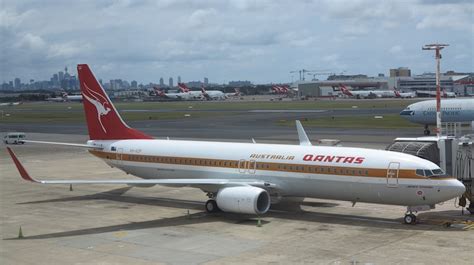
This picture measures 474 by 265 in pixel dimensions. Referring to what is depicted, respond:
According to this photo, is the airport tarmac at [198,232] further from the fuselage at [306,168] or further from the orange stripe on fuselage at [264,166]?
the orange stripe on fuselage at [264,166]

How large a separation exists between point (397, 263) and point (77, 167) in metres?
35.5

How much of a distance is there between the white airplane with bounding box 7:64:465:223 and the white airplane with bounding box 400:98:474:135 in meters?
44.9

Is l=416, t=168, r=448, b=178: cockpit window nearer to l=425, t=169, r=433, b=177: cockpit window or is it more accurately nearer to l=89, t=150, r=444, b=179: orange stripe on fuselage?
l=425, t=169, r=433, b=177: cockpit window

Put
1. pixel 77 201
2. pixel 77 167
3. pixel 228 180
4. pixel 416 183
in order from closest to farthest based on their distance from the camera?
1. pixel 416 183
2. pixel 228 180
3. pixel 77 201
4. pixel 77 167

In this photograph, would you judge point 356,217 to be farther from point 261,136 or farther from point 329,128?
point 329,128

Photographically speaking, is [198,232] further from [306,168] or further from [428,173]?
[428,173]

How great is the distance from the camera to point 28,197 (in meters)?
37.0

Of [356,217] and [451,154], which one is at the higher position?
[451,154]

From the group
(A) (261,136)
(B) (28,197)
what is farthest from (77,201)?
(A) (261,136)

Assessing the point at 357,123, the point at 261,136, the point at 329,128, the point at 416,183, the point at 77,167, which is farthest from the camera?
the point at 357,123

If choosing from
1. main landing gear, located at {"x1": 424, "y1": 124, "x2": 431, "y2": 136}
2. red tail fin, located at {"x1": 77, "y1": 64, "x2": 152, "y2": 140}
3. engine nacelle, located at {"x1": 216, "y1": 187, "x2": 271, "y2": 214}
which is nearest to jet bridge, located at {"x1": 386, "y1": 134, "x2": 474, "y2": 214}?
engine nacelle, located at {"x1": 216, "y1": 187, "x2": 271, "y2": 214}

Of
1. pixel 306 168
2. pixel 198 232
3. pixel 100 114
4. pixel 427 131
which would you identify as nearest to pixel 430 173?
pixel 306 168

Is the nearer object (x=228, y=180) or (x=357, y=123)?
(x=228, y=180)

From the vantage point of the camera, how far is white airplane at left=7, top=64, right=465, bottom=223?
1054 inches
